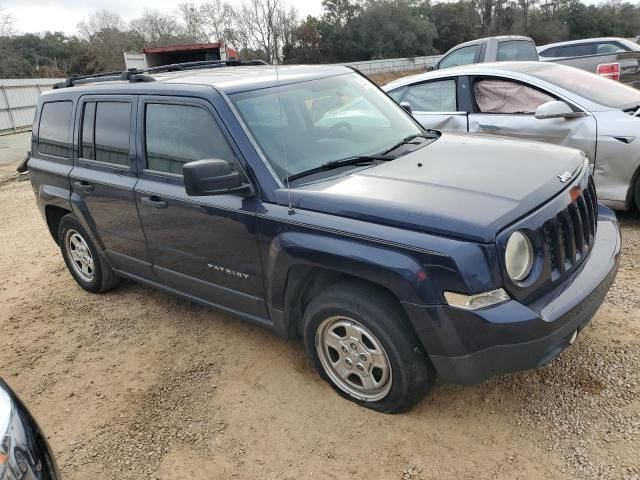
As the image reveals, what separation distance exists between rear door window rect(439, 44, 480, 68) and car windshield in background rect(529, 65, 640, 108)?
464cm

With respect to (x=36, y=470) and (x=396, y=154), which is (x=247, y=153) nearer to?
(x=396, y=154)

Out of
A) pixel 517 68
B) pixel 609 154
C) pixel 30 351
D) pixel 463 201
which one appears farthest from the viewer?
pixel 517 68

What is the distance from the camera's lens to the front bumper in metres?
2.43

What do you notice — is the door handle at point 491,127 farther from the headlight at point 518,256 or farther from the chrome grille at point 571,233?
the headlight at point 518,256

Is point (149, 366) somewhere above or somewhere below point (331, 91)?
below

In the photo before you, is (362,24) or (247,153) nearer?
(247,153)

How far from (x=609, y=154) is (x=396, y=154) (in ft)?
8.84

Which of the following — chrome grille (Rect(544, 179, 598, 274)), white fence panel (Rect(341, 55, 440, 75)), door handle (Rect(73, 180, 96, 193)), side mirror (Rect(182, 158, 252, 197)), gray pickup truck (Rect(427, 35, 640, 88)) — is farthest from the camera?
white fence panel (Rect(341, 55, 440, 75))

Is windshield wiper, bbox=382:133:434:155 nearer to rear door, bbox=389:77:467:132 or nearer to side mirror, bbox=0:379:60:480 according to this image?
rear door, bbox=389:77:467:132

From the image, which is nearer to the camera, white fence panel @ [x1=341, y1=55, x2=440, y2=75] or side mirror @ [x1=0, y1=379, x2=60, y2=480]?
side mirror @ [x1=0, y1=379, x2=60, y2=480]

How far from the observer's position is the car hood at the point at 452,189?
248 cm

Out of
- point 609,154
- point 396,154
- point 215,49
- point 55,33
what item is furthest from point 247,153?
point 55,33

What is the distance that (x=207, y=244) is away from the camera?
351 cm

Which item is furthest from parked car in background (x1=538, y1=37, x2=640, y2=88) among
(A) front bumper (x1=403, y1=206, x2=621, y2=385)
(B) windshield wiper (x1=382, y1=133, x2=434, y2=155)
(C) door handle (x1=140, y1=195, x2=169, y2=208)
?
(A) front bumper (x1=403, y1=206, x2=621, y2=385)
